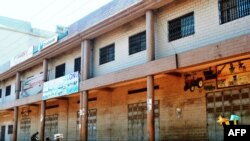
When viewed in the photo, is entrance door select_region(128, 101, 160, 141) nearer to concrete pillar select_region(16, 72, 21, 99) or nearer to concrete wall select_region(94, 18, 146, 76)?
concrete wall select_region(94, 18, 146, 76)

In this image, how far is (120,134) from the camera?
19.0m

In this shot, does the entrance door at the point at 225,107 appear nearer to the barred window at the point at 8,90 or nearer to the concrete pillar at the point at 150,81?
the concrete pillar at the point at 150,81

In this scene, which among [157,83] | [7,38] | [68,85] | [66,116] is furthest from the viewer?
[7,38]

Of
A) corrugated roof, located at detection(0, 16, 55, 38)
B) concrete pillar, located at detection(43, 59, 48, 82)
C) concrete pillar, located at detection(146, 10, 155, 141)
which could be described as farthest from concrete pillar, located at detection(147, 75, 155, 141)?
corrugated roof, located at detection(0, 16, 55, 38)

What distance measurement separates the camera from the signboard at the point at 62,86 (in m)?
19.8

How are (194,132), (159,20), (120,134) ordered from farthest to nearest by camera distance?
(120,134) < (159,20) < (194,132)

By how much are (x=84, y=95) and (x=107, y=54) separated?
2.72 meters

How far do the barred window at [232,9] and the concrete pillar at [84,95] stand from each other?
8782mm

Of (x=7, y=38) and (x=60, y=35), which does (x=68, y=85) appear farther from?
(x=7, y=38)

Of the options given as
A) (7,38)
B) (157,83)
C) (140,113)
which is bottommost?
(140,113)

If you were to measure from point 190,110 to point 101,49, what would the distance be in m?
7.24

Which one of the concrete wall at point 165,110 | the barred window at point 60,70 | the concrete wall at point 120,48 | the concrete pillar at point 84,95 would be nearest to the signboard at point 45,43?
the barred window at point 60,70

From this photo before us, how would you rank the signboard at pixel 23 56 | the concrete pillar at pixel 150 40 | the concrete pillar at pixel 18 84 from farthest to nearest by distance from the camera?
1. the concrete pillar at pixel 18 84
2. the signboard at pixel 23 56
3. the concrete pillar at pixel 150 40

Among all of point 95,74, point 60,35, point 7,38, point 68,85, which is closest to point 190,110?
point 95,74
